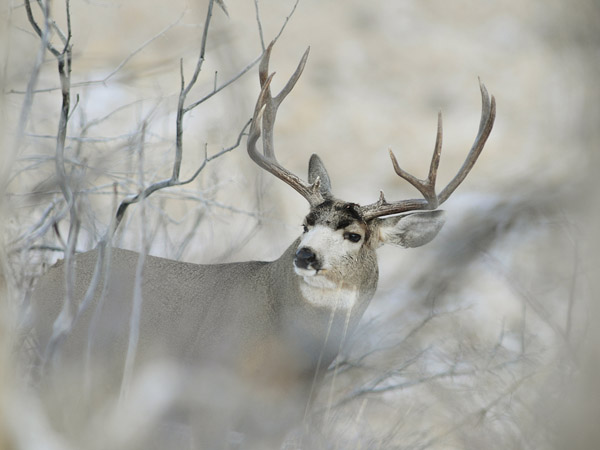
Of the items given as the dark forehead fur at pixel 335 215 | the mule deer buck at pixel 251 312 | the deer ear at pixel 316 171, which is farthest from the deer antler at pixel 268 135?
the deer ear at pixel 316 171

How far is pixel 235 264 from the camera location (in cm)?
546

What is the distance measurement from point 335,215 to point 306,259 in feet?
1.34

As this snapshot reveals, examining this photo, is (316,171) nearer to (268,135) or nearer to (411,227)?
(268,135)

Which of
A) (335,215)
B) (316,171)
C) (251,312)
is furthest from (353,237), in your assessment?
(316,171)

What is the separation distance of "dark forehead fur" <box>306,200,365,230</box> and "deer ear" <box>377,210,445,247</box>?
265mm

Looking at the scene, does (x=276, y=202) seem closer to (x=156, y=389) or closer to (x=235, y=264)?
(x=235, y=264)

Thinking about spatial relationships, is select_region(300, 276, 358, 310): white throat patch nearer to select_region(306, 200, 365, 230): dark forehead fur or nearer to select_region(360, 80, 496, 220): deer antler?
select_region(306, 200, 365, 230): dark forehead fur

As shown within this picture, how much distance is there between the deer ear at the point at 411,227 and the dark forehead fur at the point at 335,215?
265 mm

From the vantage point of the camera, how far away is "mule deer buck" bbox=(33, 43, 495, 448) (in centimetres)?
487

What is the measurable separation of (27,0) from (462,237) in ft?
7.46

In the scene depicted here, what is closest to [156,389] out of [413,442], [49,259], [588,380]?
[413,442]

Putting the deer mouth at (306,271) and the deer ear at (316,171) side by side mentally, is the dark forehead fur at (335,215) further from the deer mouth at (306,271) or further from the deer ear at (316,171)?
the deer ear at (316,171)

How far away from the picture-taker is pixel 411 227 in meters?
5.51

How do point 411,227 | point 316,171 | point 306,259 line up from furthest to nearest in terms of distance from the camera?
point 316,171
point 411,227
point 306,259
